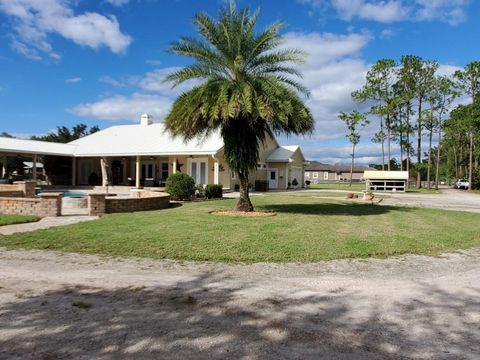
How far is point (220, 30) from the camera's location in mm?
14789

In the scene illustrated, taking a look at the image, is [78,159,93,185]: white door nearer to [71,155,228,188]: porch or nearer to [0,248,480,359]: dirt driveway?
[71,155,228,188]: porch

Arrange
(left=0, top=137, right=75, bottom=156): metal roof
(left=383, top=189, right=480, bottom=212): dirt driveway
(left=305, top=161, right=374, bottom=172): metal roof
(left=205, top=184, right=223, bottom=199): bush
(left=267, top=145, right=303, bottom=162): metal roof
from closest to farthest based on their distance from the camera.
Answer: (left=383, top=189, right=480, bottom=212): dirt driveway < (left=205, top=184, right=223, bottom=199): bush < (left=0, top=137, right=75, bottom=156): metal roof < (left=267, top=145, right=303, bottom=162): metal roof < (left=305, top=161, right=374, bottom=172): metal roof

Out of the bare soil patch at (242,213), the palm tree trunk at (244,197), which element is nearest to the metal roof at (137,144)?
the palm tree trunk at (244,197)

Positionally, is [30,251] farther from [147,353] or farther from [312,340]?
[312,340]

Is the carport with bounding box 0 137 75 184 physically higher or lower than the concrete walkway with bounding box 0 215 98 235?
higher

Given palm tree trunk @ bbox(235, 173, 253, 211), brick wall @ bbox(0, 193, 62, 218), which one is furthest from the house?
brick wall @ bbox(0, 193, 62, 218)

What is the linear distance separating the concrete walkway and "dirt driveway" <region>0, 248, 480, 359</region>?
3.76 m

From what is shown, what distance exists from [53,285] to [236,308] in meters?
2.79

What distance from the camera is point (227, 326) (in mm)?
4477

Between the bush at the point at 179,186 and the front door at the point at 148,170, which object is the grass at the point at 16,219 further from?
the front door at the point at 148,170

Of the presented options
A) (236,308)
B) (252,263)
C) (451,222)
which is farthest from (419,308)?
(451,222)

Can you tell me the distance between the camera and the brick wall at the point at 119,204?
14.7 meters

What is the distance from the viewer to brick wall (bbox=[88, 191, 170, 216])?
580 inches

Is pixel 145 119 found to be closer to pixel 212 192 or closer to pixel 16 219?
pixel 212 192
